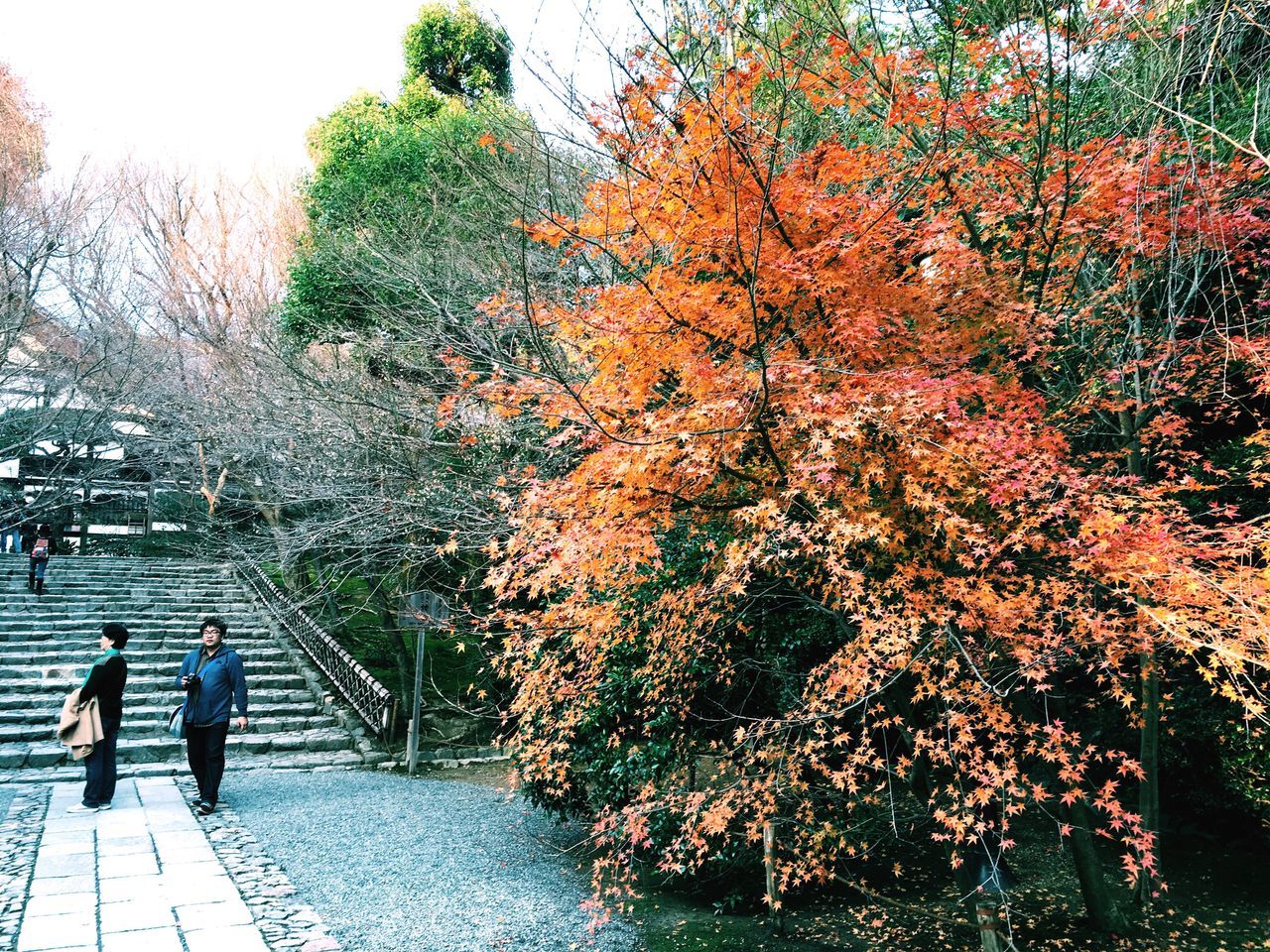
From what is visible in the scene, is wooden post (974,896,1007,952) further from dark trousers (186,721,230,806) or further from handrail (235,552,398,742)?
handrail (235,552,398,742)

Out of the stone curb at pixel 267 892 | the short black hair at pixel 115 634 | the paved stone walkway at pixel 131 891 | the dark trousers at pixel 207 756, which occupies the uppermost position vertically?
the short black hair at pixel 115 634

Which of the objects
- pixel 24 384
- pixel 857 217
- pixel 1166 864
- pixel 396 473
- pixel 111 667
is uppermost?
pixel 24 384

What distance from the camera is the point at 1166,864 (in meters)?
6.96

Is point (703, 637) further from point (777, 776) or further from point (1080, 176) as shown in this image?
point (1080, 176)

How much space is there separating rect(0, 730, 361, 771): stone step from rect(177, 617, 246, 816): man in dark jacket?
2.93 meters

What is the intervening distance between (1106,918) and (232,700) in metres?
7.10

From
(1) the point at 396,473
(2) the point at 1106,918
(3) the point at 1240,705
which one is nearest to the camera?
(2) the point at 1106,918

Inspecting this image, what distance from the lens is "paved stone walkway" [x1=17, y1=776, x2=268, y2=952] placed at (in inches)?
168

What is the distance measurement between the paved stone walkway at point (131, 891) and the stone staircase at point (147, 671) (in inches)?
106

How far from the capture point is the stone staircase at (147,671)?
31.1ft

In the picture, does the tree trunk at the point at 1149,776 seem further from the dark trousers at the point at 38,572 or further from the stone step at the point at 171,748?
the dark trousers at the point at 38,572

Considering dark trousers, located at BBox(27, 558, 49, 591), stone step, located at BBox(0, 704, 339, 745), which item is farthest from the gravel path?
dark trousers, located at BBox(27, 558, 49, 591)

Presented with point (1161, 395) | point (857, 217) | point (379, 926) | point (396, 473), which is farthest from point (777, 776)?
point (396, 473)

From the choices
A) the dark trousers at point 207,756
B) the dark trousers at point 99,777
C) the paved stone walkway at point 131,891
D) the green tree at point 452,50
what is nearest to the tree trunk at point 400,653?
the dark trousers at point 207,756
